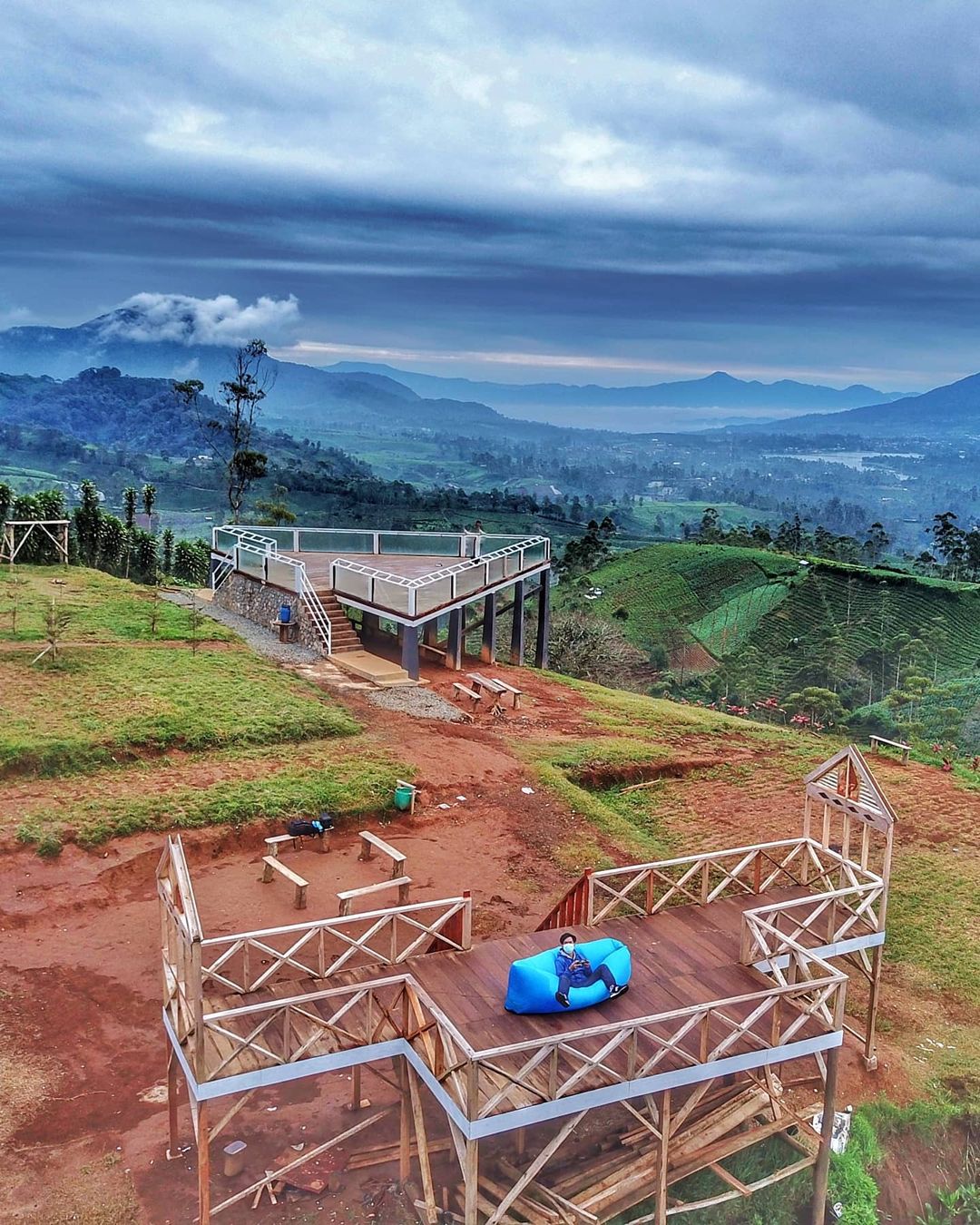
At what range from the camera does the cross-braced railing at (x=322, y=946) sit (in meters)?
8.68

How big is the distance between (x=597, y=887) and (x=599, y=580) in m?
47.7

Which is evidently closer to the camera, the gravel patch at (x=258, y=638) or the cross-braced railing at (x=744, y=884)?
the cross-braced railing at (x=744, y=884)

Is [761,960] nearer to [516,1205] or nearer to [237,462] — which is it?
[516,1205]

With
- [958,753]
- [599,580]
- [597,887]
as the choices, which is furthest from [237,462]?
[597,887]

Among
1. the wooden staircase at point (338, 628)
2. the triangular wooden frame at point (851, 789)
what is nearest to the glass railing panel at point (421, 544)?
the wooden staircase at point (338, 628)

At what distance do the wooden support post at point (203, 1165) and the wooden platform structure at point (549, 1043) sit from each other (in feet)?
0.05

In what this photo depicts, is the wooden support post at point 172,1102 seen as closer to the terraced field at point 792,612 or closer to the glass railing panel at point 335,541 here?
the glass railing panel at point 335,541

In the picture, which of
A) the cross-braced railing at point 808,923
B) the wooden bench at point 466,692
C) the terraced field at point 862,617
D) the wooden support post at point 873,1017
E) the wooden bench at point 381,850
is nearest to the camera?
the cross-braced railing at point 808,923

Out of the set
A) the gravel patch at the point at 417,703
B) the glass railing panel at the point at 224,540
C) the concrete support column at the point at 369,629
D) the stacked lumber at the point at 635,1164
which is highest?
the glass railing panel at the point at 224,540

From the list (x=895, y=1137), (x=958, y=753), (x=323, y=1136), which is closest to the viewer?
(x=323, y=1136)

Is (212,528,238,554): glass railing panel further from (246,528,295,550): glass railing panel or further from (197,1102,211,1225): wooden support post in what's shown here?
(197,1102,211,1225): wooden support post

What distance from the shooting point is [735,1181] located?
358 inches

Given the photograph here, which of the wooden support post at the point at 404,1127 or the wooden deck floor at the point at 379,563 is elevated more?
the wooden deck floor at the point at 379,563

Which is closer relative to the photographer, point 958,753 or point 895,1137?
point 895,1137
